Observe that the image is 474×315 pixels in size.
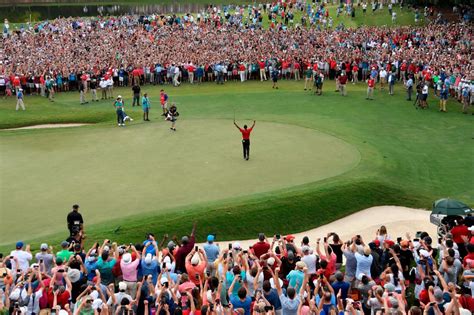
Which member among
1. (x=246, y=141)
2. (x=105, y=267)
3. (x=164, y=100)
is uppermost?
(x=164, y=100)

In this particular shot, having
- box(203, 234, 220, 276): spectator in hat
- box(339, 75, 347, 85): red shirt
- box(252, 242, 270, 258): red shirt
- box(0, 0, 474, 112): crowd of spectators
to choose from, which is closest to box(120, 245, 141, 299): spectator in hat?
box(203, 234, 220, 276): spectator in hat

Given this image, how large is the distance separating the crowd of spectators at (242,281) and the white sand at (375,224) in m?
4.58

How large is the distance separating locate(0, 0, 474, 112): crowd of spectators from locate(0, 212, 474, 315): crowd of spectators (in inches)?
993

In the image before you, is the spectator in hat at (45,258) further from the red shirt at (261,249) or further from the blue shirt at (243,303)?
the blue shirt at (243,303)

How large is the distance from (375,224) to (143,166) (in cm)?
955

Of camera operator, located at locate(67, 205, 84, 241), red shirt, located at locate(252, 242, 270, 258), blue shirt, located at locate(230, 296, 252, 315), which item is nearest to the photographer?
blue shirt, located at locate(230, 296, 252, 315)

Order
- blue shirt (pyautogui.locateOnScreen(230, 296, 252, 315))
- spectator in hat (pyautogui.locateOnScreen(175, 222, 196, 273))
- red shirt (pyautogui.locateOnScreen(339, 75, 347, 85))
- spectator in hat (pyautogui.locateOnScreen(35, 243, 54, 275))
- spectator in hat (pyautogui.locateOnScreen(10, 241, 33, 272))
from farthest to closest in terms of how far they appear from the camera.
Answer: red shirt (pyautogui.locateOnScreen(339, 75, 347, 85)), spectator in hat (pyautogui.locateOnScreen(175, 222, 196, 273)), spectator in hat (pyautogui.locateOnScreen(10, 241, 33, 272)), spectator in hat (pyautogui.locateOnScreen(35, 243, 54, 275)), blue shirt (pyautogui.locateOnScreen(230, 296, 252, 315))

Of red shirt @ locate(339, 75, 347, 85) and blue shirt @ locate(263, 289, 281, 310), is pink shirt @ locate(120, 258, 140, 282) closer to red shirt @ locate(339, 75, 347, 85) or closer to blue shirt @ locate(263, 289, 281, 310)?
blue shirt @ locate(263, 289, 281, 310)

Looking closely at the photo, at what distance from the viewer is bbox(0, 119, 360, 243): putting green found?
2312 centimetres

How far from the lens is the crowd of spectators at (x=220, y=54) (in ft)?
146

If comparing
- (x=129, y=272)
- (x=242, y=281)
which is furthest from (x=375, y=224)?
(x=129, y=272)

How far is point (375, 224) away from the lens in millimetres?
23500

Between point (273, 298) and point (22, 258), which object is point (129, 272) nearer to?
point (22, 258)

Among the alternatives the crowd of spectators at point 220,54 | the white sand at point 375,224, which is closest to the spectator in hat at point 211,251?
the white sand at point 375,224
